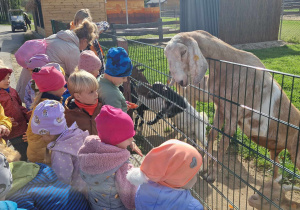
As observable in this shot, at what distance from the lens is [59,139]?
223cm

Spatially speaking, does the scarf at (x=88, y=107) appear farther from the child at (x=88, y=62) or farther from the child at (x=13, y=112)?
the child at (x=13, y=112)

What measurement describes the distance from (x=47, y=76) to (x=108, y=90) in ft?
1.91

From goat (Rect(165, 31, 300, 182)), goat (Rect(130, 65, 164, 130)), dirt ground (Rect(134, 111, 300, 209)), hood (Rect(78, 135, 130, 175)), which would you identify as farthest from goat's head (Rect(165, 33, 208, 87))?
hood (Rect(78, 135, 130, 175))

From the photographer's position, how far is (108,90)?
2.79 meters

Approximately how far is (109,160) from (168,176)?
0.44 meters

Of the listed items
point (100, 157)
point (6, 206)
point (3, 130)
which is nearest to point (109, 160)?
point (100, 157)

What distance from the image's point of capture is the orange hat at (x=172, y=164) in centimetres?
158

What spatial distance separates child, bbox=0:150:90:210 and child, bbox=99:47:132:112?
3.18ft

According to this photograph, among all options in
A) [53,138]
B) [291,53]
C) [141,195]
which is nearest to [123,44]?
[53,138]

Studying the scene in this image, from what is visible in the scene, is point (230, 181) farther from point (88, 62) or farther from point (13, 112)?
point (13, 112)

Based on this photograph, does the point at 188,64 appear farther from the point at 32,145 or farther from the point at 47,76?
the point at 32,145

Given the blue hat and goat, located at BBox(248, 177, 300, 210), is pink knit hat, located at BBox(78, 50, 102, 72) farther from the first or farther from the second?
goat, located at BBox(248, 177, 300, 210)

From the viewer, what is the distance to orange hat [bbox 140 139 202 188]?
1.58m

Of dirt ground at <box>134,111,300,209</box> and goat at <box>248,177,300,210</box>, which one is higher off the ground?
goat at <box>248,177,300,210</box>
